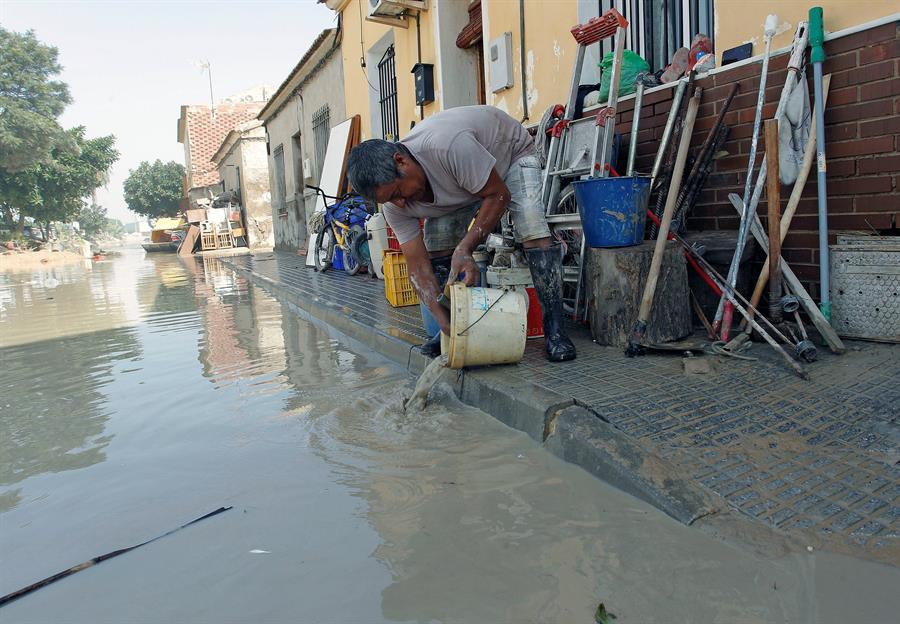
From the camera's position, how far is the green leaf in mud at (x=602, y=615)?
4.73ft

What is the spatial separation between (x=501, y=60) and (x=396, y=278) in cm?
241

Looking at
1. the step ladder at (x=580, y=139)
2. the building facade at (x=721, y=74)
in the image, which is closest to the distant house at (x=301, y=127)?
the building facade at (x=721, y=74)

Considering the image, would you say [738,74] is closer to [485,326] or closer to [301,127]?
[485,326]

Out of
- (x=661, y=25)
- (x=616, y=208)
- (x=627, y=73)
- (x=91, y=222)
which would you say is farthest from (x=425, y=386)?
(x=91, y=222)

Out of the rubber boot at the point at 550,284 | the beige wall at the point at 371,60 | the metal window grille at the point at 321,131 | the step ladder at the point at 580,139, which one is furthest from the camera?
the metal window grille at the point at 321,131

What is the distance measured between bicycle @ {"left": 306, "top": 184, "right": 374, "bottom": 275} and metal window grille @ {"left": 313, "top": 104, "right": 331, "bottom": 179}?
4510mm

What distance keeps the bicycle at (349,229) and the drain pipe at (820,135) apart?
605 cm

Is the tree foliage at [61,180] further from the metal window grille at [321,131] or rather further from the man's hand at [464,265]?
the man's hand at [464,265]

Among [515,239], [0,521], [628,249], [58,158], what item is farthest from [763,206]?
[58,158]

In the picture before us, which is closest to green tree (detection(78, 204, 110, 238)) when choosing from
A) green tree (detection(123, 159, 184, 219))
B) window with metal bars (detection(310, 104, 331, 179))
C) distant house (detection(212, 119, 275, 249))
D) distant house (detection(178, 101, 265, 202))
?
green tree (detection(123, 159, 184, 219))

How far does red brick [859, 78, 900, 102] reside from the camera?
119 inches

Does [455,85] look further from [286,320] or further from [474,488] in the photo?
[474,488]

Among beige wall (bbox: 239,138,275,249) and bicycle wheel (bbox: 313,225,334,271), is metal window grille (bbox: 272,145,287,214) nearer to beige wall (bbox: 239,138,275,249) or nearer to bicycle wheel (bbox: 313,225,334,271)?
beige wall (bbox: 239,138,275,249)

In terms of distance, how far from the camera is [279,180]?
61.7ft
